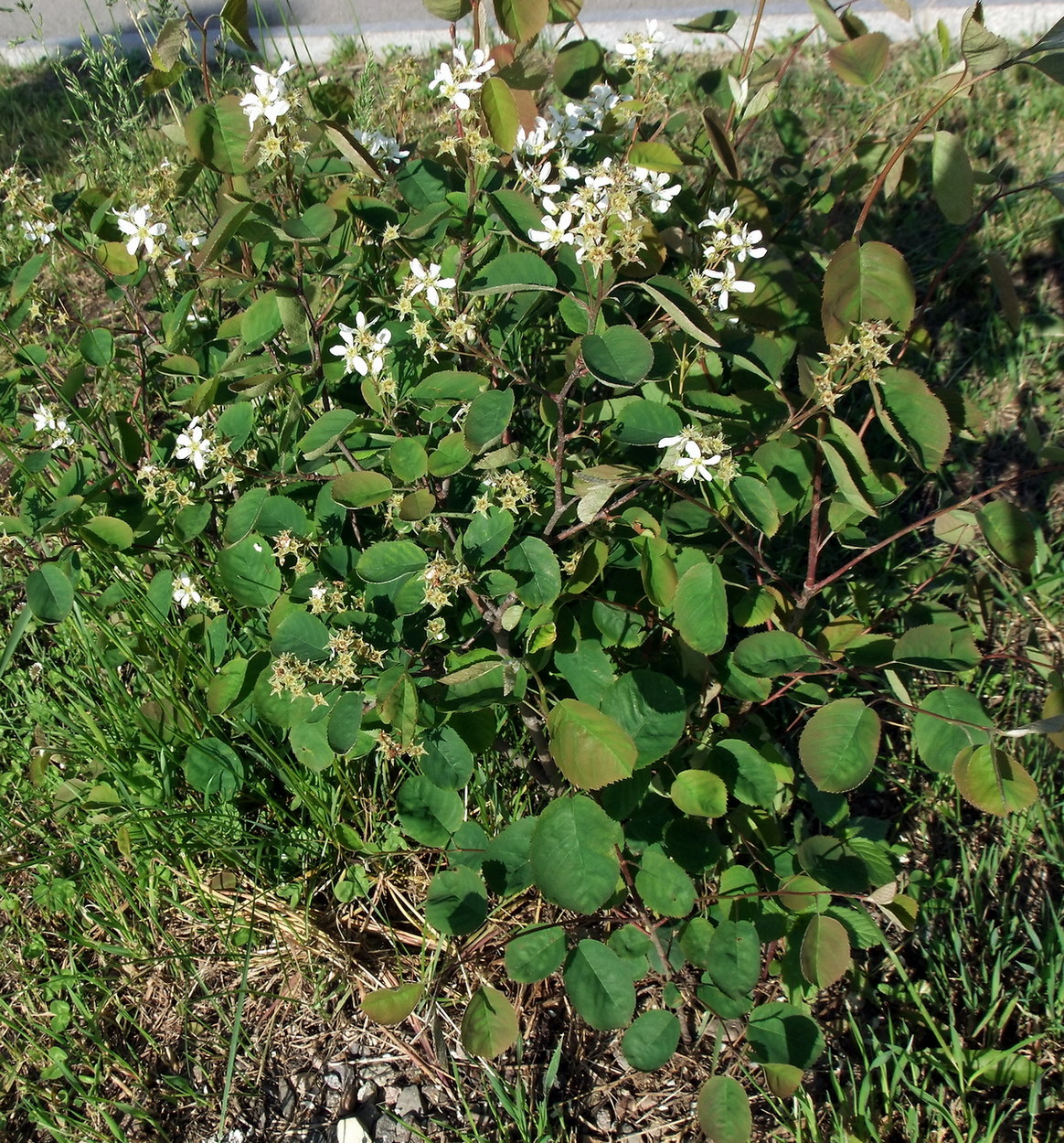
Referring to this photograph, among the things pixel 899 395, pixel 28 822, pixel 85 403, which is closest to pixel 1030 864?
pixel 899 395

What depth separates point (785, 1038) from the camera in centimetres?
143

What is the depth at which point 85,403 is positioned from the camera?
2.63m

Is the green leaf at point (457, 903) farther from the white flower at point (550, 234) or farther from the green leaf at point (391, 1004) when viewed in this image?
the white flower at point (550, 234)

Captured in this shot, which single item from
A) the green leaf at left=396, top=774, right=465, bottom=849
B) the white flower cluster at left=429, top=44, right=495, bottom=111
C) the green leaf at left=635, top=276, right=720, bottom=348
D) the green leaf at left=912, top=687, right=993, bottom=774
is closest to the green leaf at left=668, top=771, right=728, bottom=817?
the green leaf at left=912, top=687, right=993, bottom=774

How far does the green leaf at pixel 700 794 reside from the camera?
143 cm

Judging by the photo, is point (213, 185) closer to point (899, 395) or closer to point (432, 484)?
point (432, 484)

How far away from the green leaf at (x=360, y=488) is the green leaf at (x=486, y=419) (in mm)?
180

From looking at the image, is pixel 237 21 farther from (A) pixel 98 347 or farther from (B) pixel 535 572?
(B) pixel 535 572

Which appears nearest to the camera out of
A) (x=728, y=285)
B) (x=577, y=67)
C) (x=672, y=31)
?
(x=728, y=285)

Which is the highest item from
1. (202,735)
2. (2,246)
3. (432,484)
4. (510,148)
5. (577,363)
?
(2,246)

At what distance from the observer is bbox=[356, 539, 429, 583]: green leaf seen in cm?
149

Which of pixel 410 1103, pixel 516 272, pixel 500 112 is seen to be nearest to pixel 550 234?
pixel 516 272

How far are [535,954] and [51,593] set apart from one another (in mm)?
1030

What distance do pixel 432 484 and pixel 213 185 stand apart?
1162mm
